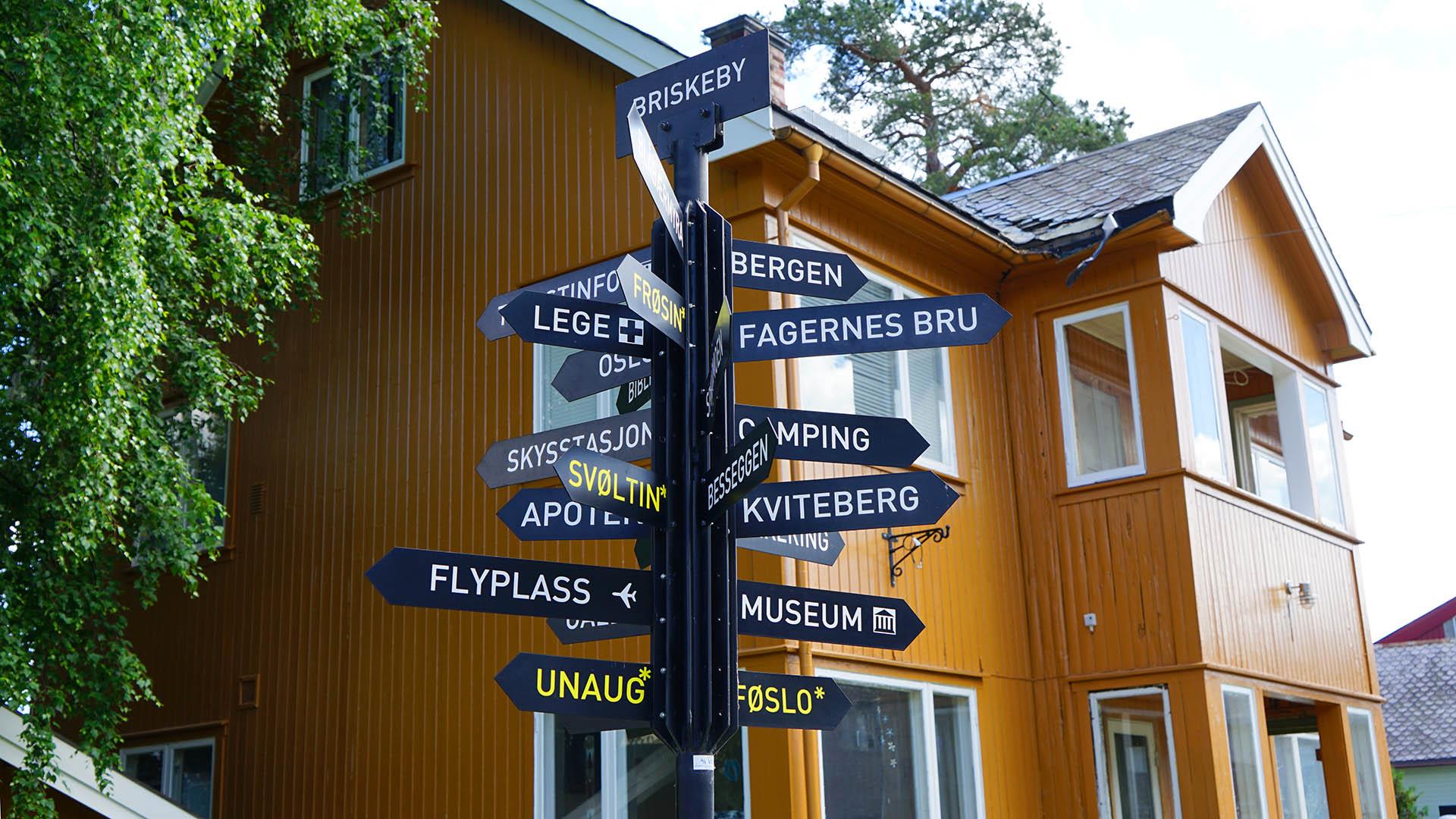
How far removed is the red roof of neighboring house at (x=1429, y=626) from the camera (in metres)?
38.0

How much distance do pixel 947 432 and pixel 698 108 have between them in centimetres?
633

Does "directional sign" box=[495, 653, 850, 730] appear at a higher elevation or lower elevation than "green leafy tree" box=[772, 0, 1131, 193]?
lower

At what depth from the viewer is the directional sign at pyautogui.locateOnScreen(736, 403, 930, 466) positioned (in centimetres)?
575

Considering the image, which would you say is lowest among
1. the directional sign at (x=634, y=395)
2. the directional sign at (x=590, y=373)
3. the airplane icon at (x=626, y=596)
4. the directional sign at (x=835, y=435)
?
the airplane icon at (x=626, y=596)

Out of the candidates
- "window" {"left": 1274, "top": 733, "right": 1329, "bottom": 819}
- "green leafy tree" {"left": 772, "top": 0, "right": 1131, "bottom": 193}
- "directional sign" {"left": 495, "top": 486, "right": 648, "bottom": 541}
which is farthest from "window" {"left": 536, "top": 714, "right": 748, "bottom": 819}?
"green leafy tree" {"left": 772, "top": 0, "right": 1131, "bottom": 193}

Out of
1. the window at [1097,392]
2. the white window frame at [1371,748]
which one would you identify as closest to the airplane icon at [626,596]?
the window at [1097,392]

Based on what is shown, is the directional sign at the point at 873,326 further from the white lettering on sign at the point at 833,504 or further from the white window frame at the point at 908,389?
the white window frame at the point at 908,389

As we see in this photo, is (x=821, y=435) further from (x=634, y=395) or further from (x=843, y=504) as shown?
(x=634, y=395)

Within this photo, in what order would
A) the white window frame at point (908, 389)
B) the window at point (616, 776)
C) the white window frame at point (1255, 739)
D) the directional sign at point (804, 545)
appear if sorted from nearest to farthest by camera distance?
the directional sign at point (804, 545)
the window at point (616, 776)
the white window frame at point (908, 389)
the white window frame at point (1255, 739)

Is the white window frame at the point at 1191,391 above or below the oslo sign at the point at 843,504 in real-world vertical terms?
above

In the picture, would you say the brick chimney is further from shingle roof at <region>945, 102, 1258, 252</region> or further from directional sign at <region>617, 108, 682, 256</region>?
directional sign at <region>617, 108, 682, 256</region>

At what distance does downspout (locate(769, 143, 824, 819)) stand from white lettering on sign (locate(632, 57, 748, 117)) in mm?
3636

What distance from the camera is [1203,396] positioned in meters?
12.8

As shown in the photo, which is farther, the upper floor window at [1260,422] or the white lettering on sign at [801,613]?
the upper floor window at [1260,422]
